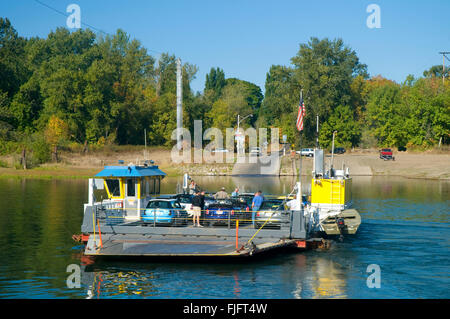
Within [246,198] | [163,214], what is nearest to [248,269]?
[163,214]

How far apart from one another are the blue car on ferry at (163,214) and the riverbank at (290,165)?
57.9m

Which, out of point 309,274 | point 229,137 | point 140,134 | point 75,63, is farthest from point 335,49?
point 309,274

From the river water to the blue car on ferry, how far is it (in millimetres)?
2212

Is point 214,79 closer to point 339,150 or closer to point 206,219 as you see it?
point 339,150

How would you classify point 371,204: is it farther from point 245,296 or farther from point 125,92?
point 125,92

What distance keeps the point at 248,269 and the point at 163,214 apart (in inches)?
214

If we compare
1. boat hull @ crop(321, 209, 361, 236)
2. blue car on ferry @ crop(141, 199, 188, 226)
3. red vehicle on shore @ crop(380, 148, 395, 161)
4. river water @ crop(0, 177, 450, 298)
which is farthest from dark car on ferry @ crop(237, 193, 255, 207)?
red vehicle on shore @ crop(380, 148, 395, 161)

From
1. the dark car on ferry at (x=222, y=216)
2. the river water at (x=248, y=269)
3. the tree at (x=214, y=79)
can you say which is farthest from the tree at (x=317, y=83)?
the dark car on ferry at (x=222, y=216)

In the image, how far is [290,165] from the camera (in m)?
95.8

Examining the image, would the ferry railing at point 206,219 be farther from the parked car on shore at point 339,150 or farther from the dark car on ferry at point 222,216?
the parked car on shore at point 339,150

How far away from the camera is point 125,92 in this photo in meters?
123

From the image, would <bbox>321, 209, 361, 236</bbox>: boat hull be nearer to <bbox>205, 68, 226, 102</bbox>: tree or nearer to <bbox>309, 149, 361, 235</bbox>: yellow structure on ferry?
<bbox>309, 149, 361, 235</bbox>: yellow structure on ferry

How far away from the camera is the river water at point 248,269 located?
22891 millimetres

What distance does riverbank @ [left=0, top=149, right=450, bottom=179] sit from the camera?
3516 inches
